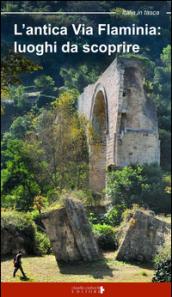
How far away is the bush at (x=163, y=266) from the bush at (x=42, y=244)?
4.59 feet

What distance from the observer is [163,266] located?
7.81 meters

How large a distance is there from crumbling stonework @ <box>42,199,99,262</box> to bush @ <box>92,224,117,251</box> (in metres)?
0.15

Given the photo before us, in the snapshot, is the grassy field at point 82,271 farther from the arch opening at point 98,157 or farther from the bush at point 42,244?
the arch opening at point 98,157

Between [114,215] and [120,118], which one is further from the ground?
[120,118]

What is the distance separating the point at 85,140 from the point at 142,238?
236 cm

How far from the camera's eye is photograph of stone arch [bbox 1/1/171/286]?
7.00 metres

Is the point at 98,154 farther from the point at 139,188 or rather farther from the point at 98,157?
the point at 139,188

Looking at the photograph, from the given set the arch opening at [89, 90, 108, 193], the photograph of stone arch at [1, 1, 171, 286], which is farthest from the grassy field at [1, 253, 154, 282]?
the arch opening at [89, 90, 108, 193]
